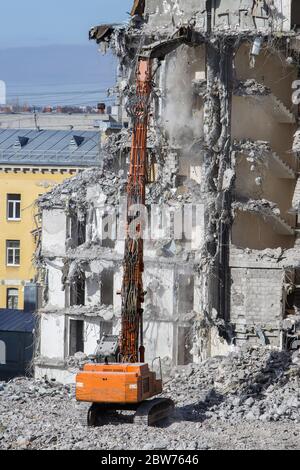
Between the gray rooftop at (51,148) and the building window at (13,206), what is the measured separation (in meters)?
1.65

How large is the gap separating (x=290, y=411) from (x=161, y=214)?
36.3 feet

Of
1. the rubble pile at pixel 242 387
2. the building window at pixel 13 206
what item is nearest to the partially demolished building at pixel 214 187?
the rubble pile at pixel 242 387

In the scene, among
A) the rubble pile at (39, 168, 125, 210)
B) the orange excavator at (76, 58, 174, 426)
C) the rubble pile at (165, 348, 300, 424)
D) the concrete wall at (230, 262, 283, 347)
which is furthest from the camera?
the rubble pile at (39, 168, 125, 210)

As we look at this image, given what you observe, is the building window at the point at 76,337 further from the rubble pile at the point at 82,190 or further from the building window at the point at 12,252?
the building window at the point at 12,252

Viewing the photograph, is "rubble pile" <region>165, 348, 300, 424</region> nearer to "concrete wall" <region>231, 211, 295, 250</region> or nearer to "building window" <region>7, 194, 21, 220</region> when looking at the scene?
"concrete wall" <region>231, 211, 295, 250</region>

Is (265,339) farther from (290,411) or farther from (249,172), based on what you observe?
(290,411)

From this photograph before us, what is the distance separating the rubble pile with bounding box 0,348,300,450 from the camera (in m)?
32.2

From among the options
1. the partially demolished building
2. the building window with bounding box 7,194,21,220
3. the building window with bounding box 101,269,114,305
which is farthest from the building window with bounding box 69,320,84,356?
the building window with bounding box 7,194,21,220

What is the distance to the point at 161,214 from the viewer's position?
45.2m

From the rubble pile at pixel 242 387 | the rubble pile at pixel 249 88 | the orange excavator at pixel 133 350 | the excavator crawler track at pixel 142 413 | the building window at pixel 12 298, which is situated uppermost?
the rubble pile at pixel 249 88

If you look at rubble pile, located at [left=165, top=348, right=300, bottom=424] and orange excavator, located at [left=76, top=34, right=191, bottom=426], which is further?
rubble pile, located at [left=165, top=348, right=300, bottom=424]

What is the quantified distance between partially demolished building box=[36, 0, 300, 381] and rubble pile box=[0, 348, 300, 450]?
2.77m

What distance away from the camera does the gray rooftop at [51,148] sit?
73.5m
